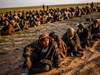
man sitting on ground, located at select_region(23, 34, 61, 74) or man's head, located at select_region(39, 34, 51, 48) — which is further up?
man's head, located at select_region(39, 34, 51, 48)

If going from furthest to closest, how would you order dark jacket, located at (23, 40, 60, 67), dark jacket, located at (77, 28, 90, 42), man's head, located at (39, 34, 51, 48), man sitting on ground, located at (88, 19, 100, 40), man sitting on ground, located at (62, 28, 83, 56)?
man sitting on ground, located at (88, 19, 100, 40)
dark jacket, located at (77, 28, 90, 42)
man sitting on ground, located at (62, 28, 83, 56)
dark jacket, located at (23, 40, 60, 67)
man's head, located at (39, 34, 51, 48)

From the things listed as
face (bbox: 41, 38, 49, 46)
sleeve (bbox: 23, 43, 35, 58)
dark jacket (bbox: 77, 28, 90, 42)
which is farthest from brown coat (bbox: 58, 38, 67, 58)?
dark jacket (bbox: 77, 28, 90, 42)

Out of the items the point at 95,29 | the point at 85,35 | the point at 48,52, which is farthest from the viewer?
the point at 95,29

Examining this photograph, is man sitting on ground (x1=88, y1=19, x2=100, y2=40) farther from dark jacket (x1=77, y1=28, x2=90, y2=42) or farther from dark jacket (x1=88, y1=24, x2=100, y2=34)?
dark jacket (x1=77, y1=28, x2=90, y2=42)

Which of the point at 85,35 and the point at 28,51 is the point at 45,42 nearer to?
the point at 28,51

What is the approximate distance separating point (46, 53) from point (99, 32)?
5.06m

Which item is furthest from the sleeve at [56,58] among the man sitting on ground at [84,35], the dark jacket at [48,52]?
the man sitting on ground at [84,35]

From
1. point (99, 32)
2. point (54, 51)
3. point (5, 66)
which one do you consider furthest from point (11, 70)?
point (99, 32)

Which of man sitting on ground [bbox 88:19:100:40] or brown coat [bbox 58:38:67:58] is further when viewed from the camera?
man sitting on ground [bbox 88:19:100:40]

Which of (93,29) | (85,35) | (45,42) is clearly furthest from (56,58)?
(93,29)

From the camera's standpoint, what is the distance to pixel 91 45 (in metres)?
5.80

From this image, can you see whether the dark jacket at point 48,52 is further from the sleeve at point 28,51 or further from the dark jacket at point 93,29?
the dark jacket at point 93,29

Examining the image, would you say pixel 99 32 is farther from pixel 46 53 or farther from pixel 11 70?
pixel 11 70

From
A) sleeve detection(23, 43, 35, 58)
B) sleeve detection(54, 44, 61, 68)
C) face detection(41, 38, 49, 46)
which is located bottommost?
sleeve detection(54, 44, 61, 68)
